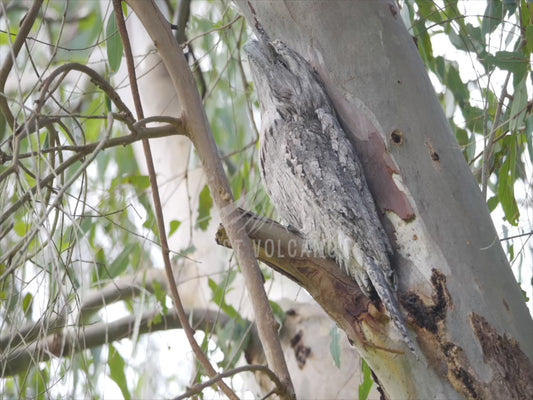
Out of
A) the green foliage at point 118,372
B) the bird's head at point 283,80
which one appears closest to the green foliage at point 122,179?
the green foliage at point 118,372

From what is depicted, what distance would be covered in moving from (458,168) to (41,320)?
0.88m

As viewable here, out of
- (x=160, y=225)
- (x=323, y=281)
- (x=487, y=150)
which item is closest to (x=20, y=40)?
(x=160, y=225)

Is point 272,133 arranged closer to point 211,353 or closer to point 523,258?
point 523,258

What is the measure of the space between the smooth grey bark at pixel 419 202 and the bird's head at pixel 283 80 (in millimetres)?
30

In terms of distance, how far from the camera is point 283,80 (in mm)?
1684

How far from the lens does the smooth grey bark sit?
1.34 meters

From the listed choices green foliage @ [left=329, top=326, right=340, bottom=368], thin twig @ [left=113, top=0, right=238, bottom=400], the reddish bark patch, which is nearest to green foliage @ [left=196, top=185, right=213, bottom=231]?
green foliage @ [left=329, top=326, right=340, bottom=368]

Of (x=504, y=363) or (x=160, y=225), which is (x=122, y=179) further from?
(x=504, y=363)

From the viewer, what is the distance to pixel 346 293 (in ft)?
4.48

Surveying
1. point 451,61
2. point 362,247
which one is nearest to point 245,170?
point 451,61

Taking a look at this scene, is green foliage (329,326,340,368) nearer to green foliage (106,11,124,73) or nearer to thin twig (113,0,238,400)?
thin twig (113,0,238,400)

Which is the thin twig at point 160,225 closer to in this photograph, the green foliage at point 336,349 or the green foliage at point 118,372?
the green foliage at point 336,349

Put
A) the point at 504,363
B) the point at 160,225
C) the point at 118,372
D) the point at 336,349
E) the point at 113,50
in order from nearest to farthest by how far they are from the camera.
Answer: the point at 504,363
the point at 160,225
the point at 113,50
the point at 336,349
the point at 118,372

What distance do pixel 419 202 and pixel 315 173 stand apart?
271mm
